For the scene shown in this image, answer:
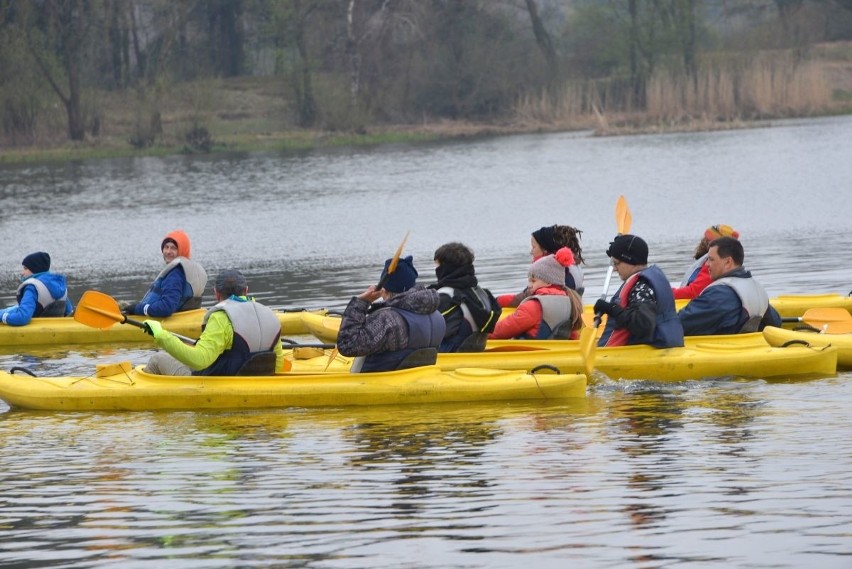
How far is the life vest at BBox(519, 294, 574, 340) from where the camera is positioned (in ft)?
37.1

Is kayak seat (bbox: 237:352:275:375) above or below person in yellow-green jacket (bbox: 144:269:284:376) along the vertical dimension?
below

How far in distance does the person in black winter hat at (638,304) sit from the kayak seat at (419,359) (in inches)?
50.0

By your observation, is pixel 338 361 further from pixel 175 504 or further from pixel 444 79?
pixel 444 79

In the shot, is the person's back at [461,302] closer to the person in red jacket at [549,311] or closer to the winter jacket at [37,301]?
the person in red jacket at [549,311]

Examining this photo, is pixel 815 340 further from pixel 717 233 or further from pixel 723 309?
pixel 717 233

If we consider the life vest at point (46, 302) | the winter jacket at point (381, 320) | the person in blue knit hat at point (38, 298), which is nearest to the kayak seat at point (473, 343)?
the winter jacket at point (381, 320)

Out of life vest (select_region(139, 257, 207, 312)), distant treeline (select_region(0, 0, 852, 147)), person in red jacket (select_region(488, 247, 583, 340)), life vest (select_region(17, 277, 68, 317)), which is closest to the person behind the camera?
person in red jacket (select_region(488, 247, 583, 340))

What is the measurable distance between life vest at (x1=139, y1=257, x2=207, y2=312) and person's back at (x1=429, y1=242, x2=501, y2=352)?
4289mm

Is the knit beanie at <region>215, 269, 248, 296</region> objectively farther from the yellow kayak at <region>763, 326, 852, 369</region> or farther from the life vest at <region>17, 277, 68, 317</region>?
the life vest at <region>17, 277, 68, 317</region>

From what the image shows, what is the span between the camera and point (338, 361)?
1166cm

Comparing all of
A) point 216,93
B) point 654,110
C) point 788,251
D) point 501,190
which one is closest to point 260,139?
point 216,93

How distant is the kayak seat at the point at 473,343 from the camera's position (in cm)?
1113

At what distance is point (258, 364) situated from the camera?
1061 cm

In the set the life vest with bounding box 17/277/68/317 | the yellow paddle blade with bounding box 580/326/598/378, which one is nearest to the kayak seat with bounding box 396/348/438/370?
the yellow paddle blade with bounding box 580/326/598/378
